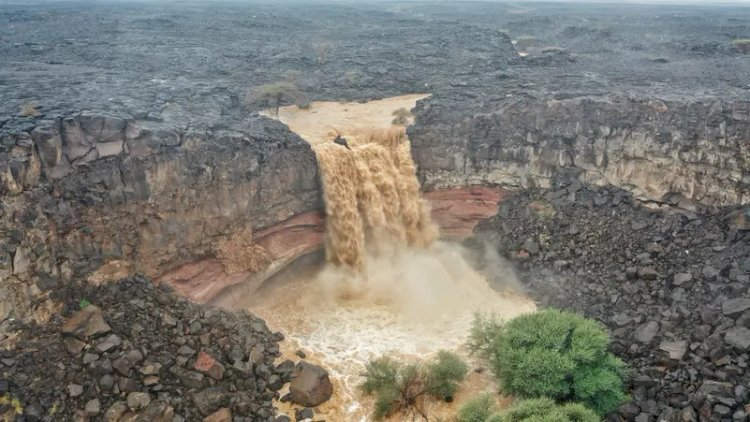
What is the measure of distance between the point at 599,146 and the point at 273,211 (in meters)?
15.3

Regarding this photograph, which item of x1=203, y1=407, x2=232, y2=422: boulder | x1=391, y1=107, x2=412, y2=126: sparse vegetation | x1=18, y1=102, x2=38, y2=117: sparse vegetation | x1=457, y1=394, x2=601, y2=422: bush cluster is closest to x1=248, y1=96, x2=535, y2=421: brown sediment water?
x1=391, y1=107, x2=412, y2=126: sparse vegetation

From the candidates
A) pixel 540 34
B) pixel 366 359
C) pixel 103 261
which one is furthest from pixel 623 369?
pixel 540 34

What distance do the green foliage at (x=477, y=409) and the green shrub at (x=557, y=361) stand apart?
112 centimetres

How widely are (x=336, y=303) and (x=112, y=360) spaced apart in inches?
379

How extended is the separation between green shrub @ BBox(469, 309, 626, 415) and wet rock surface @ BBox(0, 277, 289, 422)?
24.6 feet

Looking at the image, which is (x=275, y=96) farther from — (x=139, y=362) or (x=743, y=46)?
(x=743, y=46)

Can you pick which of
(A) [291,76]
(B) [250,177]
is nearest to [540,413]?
(B) [250,177]

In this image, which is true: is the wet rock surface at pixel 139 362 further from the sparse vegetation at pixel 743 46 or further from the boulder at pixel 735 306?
the sparse vegetation at pixel 743 46

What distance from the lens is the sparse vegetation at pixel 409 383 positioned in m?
19.3

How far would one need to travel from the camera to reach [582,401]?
17.9 meters

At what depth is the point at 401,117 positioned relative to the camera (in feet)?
102

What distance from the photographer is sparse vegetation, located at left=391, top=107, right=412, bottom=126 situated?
30.8 meters

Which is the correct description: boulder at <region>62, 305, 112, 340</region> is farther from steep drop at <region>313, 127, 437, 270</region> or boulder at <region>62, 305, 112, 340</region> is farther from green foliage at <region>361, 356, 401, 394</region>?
steep drop at <region>313, 127, 437, 270</region>

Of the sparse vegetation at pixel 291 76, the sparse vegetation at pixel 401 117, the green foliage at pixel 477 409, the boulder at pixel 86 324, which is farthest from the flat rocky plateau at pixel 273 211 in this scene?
the green foliage at pixel 477 409
